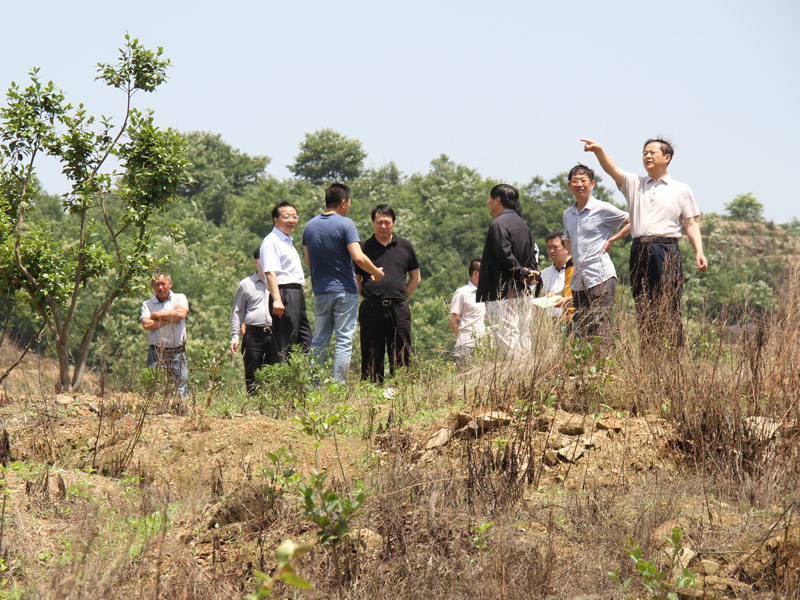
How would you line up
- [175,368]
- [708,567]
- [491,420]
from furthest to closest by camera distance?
[175,368] < [491,420] < [708,567]

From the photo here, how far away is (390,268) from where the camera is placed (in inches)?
299

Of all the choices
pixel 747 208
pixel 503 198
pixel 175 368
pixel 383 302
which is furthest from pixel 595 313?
pixel 747 208

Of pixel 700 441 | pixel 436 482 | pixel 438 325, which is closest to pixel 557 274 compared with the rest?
pixel 700 441

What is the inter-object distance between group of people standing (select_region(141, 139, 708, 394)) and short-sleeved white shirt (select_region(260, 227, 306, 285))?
11 mm

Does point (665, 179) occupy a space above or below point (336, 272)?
above

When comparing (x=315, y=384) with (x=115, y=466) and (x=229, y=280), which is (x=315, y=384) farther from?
(x=229, y=280)

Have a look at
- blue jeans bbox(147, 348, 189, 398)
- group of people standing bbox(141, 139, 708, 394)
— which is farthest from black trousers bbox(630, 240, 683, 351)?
blue jeans bbox(147, 348, 189, 398)

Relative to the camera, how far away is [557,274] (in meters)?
7.94

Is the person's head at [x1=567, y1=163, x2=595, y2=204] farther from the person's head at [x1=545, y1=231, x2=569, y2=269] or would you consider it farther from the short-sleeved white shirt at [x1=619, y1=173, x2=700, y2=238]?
the person's head at [x1=545, y1=231, x2=569, y2=269]

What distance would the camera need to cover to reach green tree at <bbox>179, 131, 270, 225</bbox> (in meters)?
67.2

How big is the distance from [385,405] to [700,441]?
7.83 feet

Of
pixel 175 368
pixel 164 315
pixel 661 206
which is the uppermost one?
pixel 661 206

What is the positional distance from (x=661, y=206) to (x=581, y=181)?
78cm

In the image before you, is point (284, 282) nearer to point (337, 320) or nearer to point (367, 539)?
point (337, 320)
